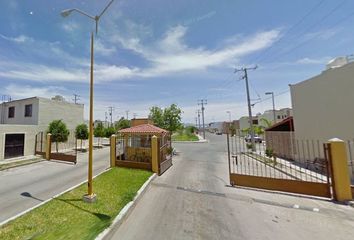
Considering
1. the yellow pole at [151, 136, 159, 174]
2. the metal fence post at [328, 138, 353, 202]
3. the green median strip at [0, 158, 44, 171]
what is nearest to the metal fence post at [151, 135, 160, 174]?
the yellow pole at [151, 136, 159, 174]

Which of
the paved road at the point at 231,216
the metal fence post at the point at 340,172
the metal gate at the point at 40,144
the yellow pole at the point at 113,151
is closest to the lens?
the paved road at the point at 231,216

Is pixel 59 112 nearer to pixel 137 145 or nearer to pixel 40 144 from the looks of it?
pixel 40 144

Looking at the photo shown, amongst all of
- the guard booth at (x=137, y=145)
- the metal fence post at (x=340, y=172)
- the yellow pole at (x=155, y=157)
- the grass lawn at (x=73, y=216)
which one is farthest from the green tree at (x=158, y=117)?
the metal fence post at (x=340, y=172)

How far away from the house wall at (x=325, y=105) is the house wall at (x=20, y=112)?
27.5 metres

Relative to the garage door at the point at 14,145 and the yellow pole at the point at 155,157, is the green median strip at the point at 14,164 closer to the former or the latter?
the garage door at the point at 14,145

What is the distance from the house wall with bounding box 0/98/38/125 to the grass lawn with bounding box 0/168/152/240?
742 inches

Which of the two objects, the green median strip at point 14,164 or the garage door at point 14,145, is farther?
the garage door at point 14,145

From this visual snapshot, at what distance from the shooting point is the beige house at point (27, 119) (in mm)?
19016

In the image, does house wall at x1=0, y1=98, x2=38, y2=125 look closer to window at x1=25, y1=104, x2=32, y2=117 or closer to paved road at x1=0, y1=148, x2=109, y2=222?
window at x1=25, y1=104, x2=32, y2=117

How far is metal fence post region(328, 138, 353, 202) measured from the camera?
24.8 ft

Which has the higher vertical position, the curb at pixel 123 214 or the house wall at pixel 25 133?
the house wall at pixel 25 133

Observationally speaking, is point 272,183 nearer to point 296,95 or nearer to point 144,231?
point 144,231

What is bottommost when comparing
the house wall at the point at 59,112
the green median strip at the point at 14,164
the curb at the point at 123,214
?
the curb at the point at 123,214

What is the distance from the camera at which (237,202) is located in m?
7.78
